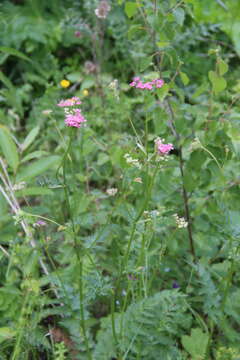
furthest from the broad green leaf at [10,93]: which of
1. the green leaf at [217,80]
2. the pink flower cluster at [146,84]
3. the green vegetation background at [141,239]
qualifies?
the green leaf at [217,80]

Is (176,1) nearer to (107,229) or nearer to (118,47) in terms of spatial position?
(107,229)

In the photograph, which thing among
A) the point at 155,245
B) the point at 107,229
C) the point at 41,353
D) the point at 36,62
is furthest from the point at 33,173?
the point at 36,62

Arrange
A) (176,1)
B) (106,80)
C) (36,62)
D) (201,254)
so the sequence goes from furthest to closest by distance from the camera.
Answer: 1. (36,62)
2. (106,80)
3. (201,254)
4. (176,1)

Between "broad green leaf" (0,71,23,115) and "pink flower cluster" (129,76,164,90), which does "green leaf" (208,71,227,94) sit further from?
"broad green leaf" (0,71,23,115)

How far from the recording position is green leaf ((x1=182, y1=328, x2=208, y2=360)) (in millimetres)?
1178

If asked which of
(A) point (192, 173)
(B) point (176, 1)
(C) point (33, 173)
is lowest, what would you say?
(A) point (192, 173)

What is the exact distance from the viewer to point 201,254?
4.82 feet

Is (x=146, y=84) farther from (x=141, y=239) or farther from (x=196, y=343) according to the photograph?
(x=196, y=343)

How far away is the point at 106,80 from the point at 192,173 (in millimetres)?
950

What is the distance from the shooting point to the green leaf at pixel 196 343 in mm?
1178

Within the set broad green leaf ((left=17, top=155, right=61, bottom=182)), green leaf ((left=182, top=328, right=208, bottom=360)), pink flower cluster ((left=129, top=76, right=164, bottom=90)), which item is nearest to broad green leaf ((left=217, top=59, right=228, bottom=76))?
pink flower cluster ((left=129, top=76, right=164, bottom=90))

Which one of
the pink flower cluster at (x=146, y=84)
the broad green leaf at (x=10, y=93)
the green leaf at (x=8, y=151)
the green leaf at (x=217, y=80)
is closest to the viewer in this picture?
the pink flower cluster at (x=146, y=84)

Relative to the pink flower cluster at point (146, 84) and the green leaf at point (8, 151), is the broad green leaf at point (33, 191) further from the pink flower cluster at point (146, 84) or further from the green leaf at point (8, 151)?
the pink flower cluster at point (146, 84)

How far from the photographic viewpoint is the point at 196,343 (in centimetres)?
119
